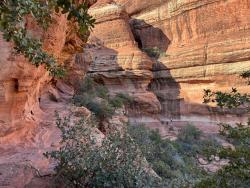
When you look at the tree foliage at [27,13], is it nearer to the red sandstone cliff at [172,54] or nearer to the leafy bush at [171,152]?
the leafy bush at [171,152]

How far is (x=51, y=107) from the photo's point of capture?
388 inches

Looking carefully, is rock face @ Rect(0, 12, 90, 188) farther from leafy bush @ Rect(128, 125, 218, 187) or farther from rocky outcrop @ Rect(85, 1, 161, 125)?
rocky outcrop @ Rect(85, 1, 161, 125)

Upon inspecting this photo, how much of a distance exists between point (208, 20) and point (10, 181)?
17.4 metres

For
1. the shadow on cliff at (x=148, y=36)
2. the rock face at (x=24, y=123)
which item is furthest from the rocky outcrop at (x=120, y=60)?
the rock face at (x=24, y=123)

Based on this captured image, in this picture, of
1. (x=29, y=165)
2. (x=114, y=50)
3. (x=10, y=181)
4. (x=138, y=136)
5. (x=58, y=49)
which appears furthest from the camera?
(x=114, y=50)

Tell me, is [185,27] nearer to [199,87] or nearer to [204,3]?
[204,3]

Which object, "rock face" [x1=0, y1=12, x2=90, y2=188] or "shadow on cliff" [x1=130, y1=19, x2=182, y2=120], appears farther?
"shadow on cliff" [x1=130, y1=19, x2=182, y2=120]

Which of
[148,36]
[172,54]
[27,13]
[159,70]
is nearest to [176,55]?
[172,54]

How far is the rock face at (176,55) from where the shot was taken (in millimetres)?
19062

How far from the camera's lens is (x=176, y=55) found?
21484 millimetres

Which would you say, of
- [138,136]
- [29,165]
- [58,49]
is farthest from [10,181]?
[138,136]

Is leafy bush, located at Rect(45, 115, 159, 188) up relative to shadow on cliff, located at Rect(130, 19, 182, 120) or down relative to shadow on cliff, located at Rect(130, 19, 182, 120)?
down

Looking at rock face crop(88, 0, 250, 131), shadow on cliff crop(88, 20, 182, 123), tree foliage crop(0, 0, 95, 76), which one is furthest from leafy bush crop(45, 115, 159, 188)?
shadow on cliff crop(88, 20, 182, 123)

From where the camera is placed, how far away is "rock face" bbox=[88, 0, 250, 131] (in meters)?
19.1
